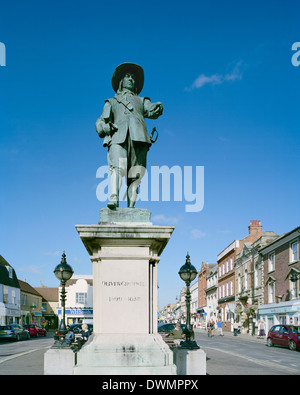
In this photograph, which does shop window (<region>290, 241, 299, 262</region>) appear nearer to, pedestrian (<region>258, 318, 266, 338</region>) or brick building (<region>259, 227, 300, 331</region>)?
brick building (<region>259, 227, 300, 331</region>)

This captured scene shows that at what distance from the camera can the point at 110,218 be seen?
6.71 m

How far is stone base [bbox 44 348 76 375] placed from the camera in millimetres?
9068

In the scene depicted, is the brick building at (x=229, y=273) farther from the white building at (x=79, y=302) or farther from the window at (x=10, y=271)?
the window at (x=10, y=271)

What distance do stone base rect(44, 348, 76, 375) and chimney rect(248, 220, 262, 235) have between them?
47.4 m

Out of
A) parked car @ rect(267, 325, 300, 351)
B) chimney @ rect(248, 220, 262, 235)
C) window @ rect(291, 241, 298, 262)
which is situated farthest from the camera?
chimney @ rect(248, 220, 262, 235)

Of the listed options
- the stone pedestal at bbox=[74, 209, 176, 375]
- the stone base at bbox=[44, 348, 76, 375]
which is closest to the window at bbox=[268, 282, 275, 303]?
the stone base at bbox=[44, 348, 76, 375]

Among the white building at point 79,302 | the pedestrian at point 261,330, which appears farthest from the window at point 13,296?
the pedestrian at point 261,330

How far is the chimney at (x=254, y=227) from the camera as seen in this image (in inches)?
2159

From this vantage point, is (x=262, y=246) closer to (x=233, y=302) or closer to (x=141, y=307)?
(x=233, y=302)

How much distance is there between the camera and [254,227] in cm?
5525

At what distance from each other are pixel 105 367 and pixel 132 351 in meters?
0.42

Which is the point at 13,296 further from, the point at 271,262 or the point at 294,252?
the point at 294,252

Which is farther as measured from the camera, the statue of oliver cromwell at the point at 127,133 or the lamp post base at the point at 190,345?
the lamp post base at the point at 190,345

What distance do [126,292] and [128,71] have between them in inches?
155
